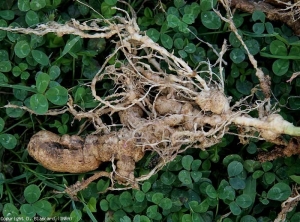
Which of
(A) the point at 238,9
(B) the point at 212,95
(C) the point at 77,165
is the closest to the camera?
(B) the point at 212,95

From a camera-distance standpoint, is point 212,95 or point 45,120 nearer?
point 212,95

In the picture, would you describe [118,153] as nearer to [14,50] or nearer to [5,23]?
[14,50]

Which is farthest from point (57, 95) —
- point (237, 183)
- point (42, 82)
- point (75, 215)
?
point (237, 183)

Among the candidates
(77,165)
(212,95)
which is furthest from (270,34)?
(77,165)

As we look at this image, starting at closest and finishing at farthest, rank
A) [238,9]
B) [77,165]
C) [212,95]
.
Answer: [212,95] → [77,165] → [238,9]

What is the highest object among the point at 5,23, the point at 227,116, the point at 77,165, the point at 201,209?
the point at 5,23
